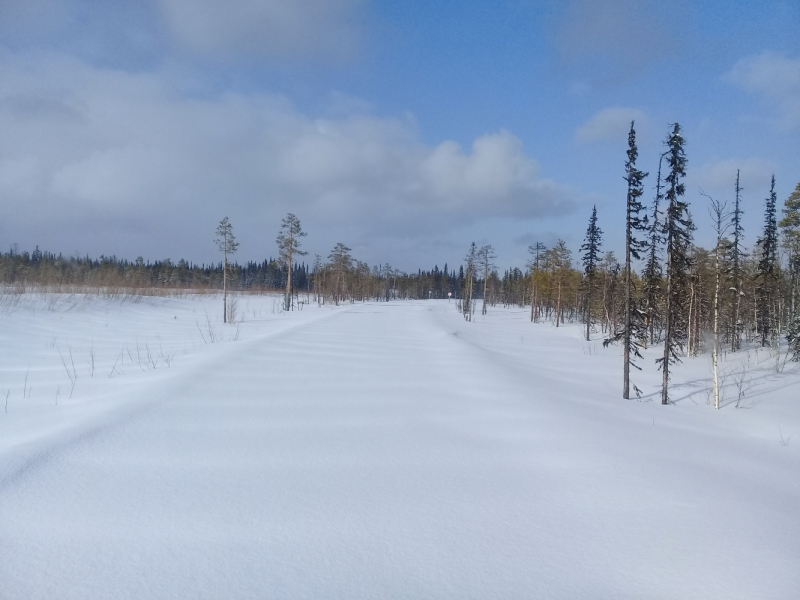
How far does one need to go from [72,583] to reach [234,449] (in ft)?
8.07

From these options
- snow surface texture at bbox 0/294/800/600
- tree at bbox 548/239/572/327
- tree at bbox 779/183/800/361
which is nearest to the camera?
snow surface texture at bbox 0/294/800/600

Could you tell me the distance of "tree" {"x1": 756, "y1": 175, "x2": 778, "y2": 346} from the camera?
30141 millimetres

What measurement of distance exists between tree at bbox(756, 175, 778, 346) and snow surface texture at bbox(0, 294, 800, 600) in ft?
86.4

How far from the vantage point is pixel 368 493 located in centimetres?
440

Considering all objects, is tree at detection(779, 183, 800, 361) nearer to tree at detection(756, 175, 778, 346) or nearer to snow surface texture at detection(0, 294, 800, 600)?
A: tree at detection(756, 175, 778, 346)

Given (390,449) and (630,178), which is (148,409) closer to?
(390,449)

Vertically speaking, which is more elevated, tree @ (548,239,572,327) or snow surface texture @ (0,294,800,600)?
tree @ (548,239,572,327)

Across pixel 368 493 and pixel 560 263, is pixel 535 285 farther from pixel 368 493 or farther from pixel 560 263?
pixel 368 493

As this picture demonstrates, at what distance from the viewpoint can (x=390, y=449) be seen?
18.6 feet

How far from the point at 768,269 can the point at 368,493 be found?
120 ft

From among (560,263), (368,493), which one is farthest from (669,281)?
(560,263)

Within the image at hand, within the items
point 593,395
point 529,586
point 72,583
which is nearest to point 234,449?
point 72,583

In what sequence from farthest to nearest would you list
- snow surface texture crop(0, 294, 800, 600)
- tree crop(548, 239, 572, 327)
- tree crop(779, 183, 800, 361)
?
tree crop(548, 239, 572, 327) → tree crop(779, 183, 800, 361) → snow surface texture crop(0, 294, 800, 600)

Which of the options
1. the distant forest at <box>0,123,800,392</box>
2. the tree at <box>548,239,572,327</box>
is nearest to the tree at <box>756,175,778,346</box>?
the distant forest at <box>0,123,800,392</box>
